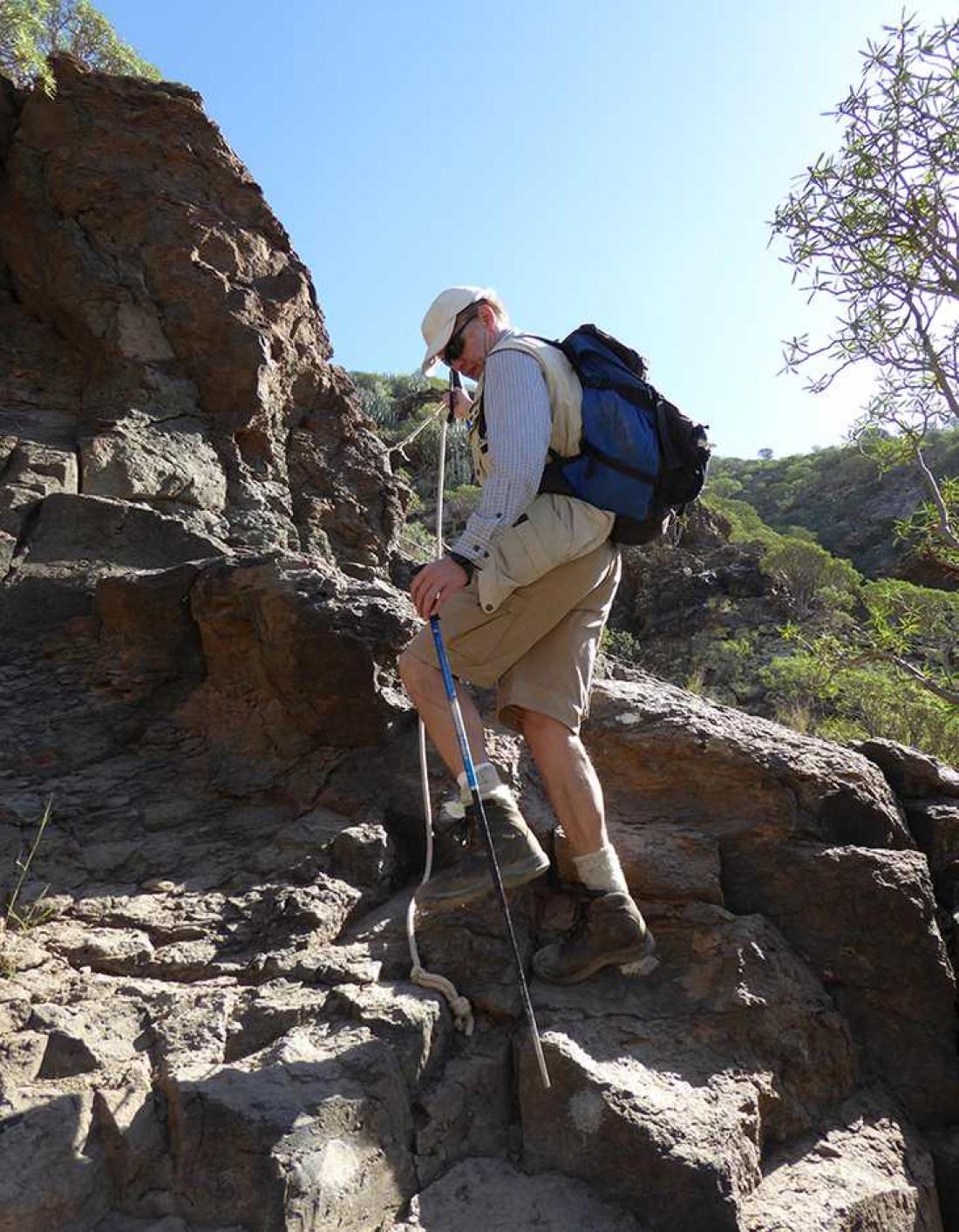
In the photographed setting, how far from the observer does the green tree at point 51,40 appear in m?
6.38

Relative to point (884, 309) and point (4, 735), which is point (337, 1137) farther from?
point (884, 309)

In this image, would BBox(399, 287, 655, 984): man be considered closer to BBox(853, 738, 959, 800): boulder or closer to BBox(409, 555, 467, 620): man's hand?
BBox(409, 555, 467, 620): man's hand

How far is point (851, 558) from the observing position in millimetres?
25141

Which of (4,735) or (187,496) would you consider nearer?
(4,735)

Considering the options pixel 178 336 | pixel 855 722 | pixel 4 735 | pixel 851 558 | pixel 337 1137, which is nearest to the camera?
pixel 337 1137

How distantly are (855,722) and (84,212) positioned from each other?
28.6ft

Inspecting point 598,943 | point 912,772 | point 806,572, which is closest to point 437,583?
point 598,943

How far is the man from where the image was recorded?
8.89 ft

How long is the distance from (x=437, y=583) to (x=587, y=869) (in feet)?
3.16

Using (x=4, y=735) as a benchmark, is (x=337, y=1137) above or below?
below

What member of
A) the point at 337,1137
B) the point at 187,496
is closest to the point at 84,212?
the point at 187,496

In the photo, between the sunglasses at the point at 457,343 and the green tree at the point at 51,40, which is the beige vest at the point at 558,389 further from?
the green tree at the point at 51,40

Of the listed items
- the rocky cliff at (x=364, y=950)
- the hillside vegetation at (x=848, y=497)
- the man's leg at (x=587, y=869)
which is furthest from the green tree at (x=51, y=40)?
the hillside vegetation at (x=848, y=497)

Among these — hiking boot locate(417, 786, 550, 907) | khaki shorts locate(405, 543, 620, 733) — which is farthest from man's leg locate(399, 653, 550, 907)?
khaki shorts locate(405, 543, 620, 733)
